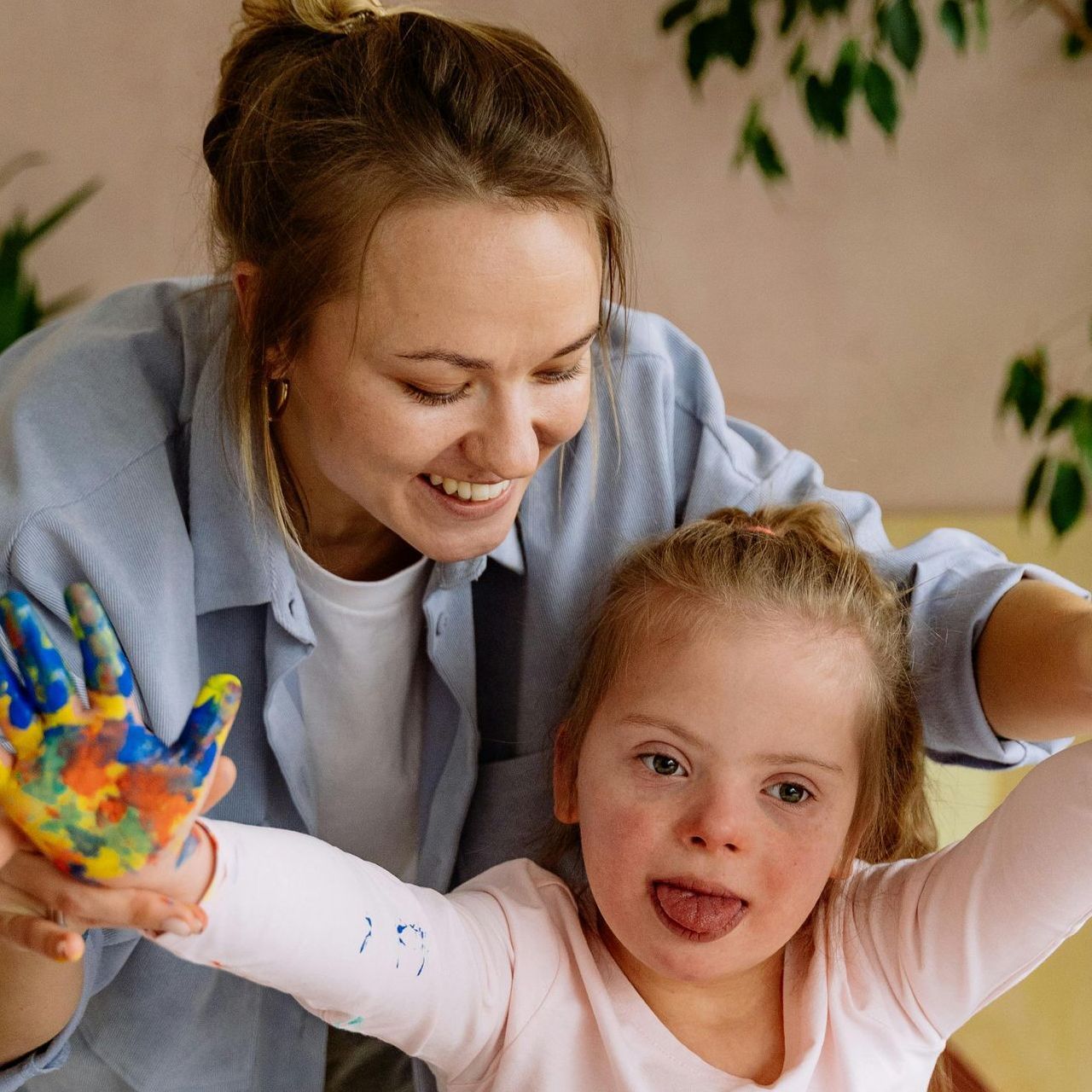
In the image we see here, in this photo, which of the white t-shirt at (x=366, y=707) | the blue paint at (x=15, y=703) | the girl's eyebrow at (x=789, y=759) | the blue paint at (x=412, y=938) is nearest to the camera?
the blue paint at (x=15, y=703)

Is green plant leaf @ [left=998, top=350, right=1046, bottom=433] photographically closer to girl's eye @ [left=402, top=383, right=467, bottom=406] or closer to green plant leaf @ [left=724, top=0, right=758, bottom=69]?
green plant leaf @ [left=724, top=0, right=758, bottom=69]

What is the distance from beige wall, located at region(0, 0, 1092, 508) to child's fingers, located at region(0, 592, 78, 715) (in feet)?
4.89

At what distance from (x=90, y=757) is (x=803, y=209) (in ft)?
5.78

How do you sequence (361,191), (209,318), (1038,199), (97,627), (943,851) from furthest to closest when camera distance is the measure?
(1038,199), (209,318), (943,851), (361,191), (97,627)

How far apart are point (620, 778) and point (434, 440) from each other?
0.32m

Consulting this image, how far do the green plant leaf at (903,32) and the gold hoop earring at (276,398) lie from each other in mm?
1033

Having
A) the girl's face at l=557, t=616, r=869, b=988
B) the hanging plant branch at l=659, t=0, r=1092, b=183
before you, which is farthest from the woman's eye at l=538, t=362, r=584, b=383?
the hanging plant branch at l=659, t=0, r=1092, b=183

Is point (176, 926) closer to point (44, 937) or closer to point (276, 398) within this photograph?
point (44, 937)

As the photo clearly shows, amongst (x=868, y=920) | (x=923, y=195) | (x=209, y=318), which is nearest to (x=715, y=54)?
(x=923, y=195)

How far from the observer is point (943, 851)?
1.18 m

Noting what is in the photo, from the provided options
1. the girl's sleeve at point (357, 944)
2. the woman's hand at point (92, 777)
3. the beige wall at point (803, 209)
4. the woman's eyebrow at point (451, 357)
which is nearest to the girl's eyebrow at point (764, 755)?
the girl's sleeve at point (357, 944)

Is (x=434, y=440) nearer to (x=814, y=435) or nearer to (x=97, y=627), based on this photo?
(x=97, y=627)

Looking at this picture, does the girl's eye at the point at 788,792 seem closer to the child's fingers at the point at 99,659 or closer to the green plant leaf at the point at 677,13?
the child's fingers at the point at 99,659

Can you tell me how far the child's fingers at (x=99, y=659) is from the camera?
2.52 ft
